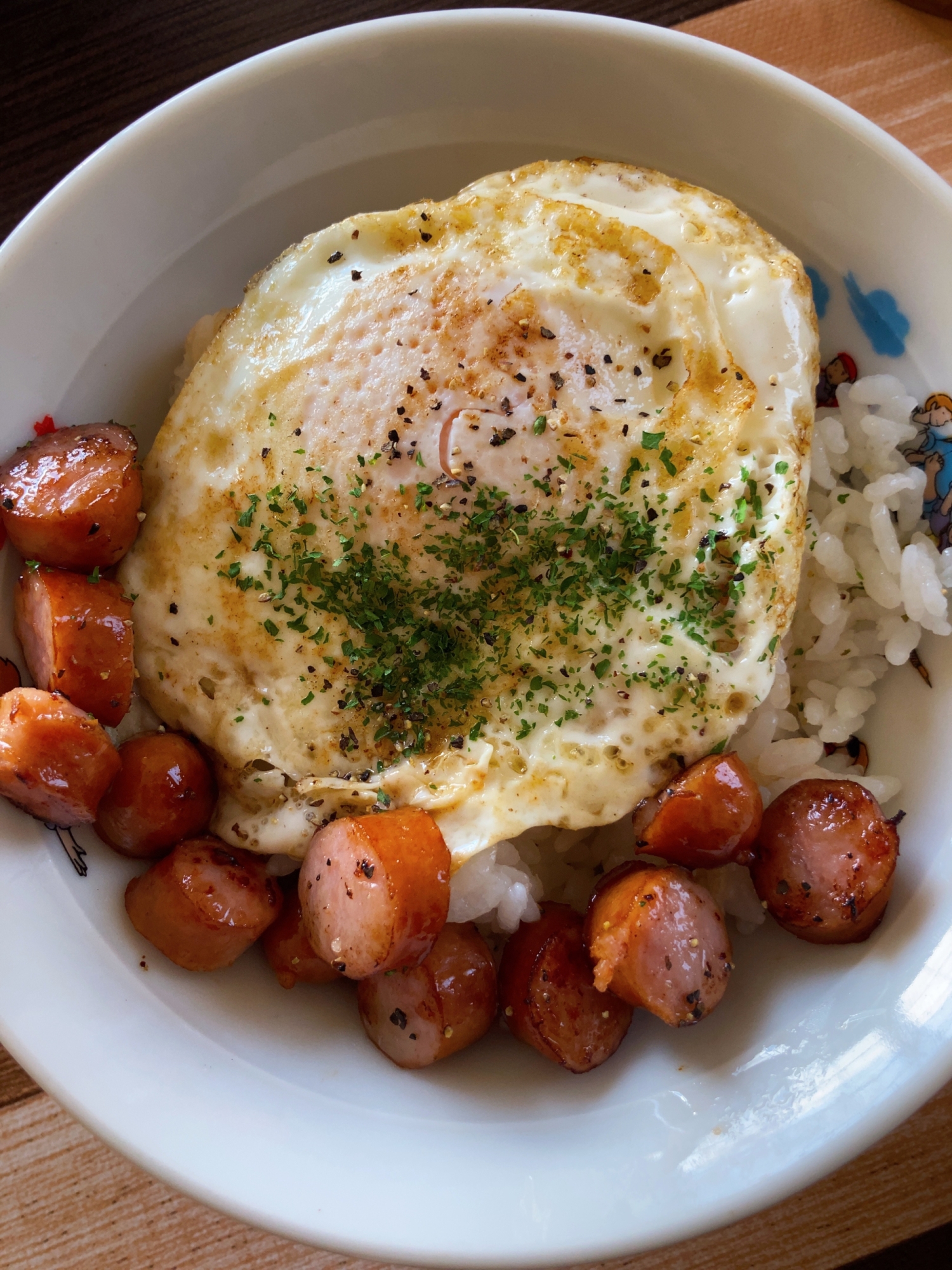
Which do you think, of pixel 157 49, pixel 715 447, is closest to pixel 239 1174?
pixel 715 447

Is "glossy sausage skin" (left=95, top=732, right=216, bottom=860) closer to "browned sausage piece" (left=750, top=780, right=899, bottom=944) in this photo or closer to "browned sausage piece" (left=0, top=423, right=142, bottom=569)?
"browned sausage piece" (left=0, top=423, right=142, bottom=569)

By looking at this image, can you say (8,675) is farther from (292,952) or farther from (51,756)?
(292,952)

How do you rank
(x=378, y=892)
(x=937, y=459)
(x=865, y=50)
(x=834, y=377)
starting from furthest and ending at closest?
(x=865, y=50) → (x=834, y=377) → (x=937, y=459) → (x=378, y=892)

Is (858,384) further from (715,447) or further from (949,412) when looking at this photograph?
(715,447)

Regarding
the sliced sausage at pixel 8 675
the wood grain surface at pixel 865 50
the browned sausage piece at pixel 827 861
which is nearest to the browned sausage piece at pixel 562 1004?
the browned sausage piece at pixel 827 861

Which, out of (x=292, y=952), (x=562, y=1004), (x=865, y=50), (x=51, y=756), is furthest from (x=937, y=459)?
(x=51, y=756)

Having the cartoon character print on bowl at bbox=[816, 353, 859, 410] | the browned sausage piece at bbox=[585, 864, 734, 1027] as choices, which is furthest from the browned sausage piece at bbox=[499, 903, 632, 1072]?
the cartoon character print on bowl at bbox=[816, 353, 859, 410]
